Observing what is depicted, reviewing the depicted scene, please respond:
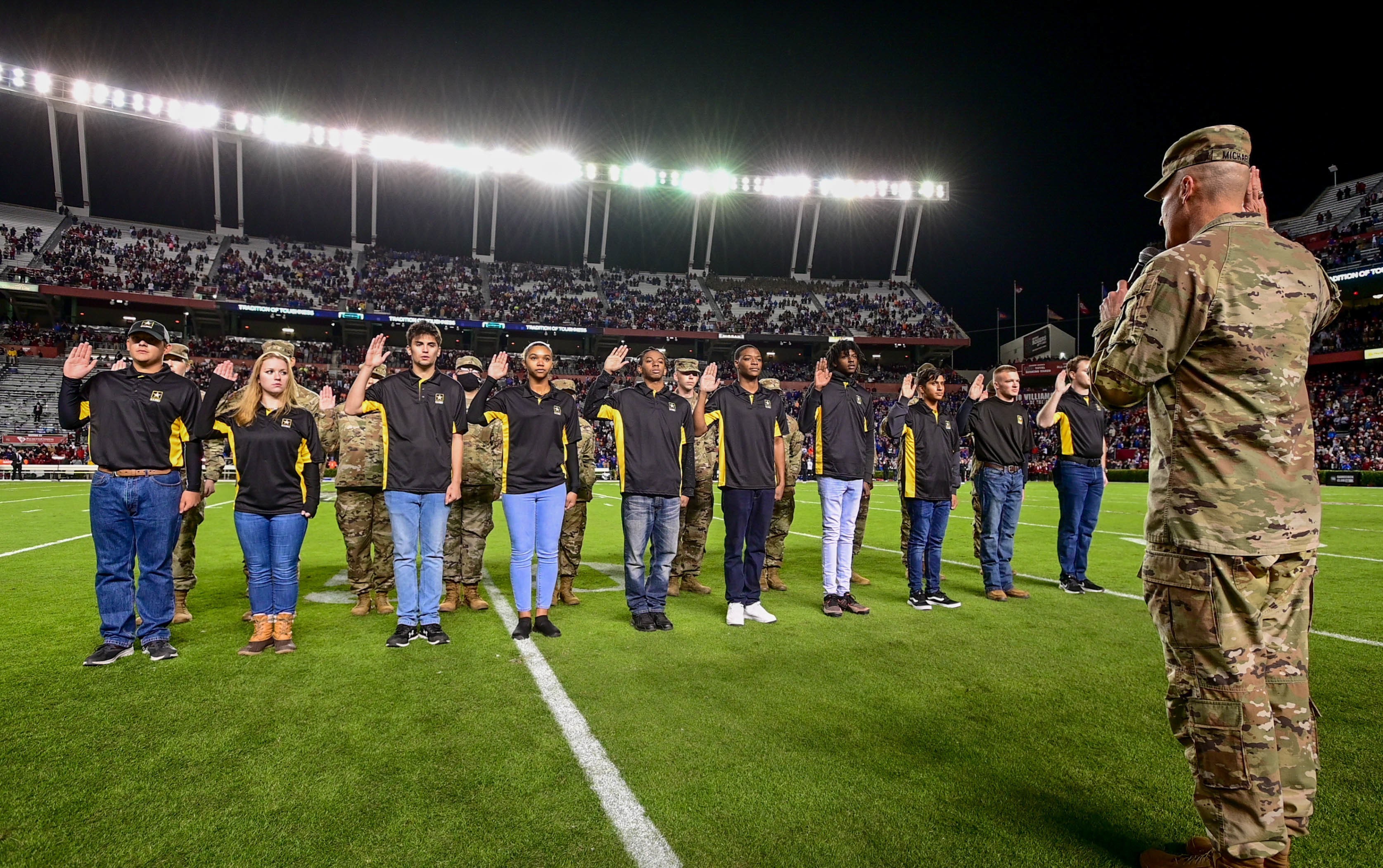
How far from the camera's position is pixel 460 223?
162 feet

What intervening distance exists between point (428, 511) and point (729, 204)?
164 ft

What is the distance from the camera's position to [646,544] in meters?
5.47

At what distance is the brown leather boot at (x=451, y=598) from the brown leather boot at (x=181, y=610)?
1.96 metres

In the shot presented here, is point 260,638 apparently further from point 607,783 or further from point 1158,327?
point 1158,327

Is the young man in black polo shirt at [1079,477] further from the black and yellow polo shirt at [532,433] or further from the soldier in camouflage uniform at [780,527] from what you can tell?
the black and yellow polo shirt at [532,433]

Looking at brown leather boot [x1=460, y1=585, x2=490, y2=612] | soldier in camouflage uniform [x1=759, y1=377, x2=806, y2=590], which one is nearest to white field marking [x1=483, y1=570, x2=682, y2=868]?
brown leather boot [x1=460, y1=585, x2=490, y2=612]

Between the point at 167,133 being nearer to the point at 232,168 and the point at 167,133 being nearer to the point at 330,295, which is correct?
the point at 232,168

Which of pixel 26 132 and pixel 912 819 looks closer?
pixel 912 819

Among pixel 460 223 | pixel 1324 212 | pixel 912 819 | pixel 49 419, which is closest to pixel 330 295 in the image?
pixel 460 223

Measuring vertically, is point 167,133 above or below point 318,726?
above

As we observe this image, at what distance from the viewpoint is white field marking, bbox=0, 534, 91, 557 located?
27.9 feet

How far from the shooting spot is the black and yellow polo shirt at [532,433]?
5012mm

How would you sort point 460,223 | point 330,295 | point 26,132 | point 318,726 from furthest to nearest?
point 460,223, point 330,295, point 26,132, point 318,726

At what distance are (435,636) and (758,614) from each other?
2.53m
